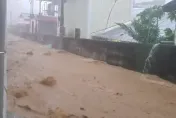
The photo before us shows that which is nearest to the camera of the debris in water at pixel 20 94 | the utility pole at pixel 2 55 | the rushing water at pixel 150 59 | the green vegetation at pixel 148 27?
the utility pole at pixel 2 55

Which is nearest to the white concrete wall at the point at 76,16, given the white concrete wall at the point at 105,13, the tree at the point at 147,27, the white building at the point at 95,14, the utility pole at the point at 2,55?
the white building at the point at 95,14

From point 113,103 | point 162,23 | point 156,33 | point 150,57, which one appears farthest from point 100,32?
point 113,103

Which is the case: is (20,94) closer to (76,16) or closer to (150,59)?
(150,59)

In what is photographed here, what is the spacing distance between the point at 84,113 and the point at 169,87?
360 centimetres

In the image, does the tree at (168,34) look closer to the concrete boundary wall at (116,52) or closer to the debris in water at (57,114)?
the concrete boundary wall at (116,52)

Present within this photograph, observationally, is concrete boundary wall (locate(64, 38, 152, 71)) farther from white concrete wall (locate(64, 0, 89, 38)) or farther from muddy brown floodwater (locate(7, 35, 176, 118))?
white concrete wall (locate(64, 0, 89, 38))

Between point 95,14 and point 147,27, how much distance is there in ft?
19.2

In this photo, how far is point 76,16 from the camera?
1900cm

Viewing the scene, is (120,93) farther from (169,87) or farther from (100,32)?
(100,32)

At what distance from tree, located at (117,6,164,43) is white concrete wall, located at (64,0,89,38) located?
5.15 meters

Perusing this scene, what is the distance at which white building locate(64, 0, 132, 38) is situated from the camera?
56.4ft

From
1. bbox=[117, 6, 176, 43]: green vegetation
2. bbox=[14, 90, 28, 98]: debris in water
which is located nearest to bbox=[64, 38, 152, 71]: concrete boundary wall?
bbox=[117, 6, 176, 43]: green vegetation

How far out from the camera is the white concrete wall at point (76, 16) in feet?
57.1

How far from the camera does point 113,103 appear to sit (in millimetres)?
5938
